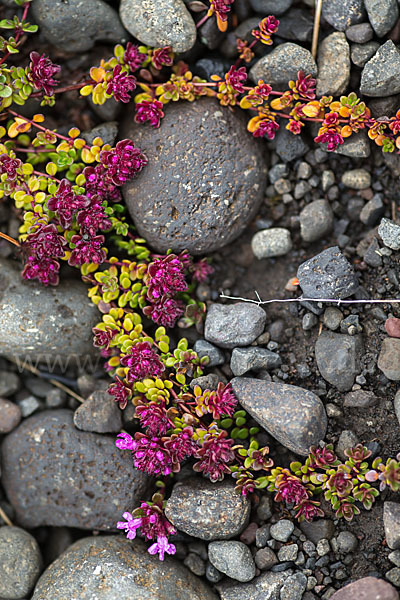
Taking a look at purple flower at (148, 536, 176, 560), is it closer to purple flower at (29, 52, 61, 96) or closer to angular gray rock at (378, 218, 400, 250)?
angular gray rock at (378, 218, 400, 250)

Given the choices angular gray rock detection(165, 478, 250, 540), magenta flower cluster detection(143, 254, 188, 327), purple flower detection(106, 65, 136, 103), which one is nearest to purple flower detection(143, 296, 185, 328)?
magenta flower cluster detection(143, 254, 188, 327)

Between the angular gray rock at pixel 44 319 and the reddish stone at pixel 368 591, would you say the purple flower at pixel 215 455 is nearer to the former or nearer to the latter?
the reddish stone at pixel 368 591

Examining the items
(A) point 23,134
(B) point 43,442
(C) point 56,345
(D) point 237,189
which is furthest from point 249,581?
(A) point 23,134

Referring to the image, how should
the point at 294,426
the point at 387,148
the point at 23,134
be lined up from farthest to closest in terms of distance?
the point at 23,134
the point at 387,148
the point at 294,426

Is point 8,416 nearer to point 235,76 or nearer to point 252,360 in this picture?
point 252,360

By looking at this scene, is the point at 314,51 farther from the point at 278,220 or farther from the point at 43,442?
the point at 43,442

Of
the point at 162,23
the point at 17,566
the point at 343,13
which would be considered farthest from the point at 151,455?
the point at 343,13
